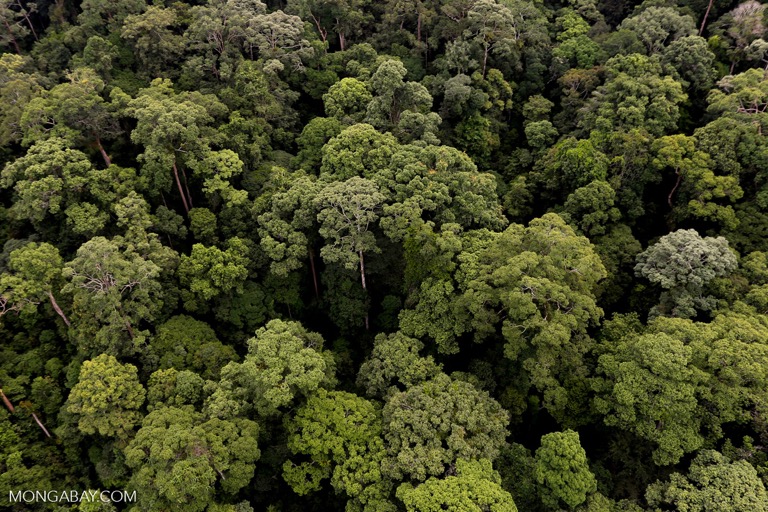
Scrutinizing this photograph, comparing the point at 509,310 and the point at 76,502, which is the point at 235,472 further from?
the point at 509,310

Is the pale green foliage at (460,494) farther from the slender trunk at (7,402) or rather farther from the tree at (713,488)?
the slender trunk at (7,402)

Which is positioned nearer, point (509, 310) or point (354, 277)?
point (509, 310)

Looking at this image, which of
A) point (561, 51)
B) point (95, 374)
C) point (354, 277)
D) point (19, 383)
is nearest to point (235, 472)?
point (95, 374)

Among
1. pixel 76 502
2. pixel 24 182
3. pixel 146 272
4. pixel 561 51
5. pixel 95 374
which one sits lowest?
pixel 76 502

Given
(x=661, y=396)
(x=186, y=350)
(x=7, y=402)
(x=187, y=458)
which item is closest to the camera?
(x=187, y=458)

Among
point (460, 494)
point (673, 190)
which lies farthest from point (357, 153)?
point (673, 190)

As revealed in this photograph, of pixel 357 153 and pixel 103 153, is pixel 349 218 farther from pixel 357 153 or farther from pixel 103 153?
pixel 103 153
